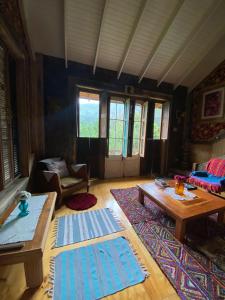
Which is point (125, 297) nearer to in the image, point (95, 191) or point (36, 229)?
point (36, 229)

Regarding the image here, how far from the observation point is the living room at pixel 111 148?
1.16 m

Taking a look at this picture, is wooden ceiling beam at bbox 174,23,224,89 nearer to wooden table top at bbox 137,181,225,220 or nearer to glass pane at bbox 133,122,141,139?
glass pane at bbox 133,122,141,139

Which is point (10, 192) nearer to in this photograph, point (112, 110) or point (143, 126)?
point (112, 110)

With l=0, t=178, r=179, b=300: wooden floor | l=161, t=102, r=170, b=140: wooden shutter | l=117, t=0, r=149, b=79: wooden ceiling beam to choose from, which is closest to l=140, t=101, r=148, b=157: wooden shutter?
l=161, t=102, r=170, b=140: wooden shutter

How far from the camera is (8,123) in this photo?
5.61ft

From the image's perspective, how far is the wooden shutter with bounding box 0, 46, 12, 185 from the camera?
1.54 meters

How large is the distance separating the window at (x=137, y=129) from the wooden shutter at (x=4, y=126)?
2793 mm

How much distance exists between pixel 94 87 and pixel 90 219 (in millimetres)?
2674

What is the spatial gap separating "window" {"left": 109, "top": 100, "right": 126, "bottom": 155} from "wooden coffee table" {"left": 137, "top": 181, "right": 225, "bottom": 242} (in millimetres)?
1814

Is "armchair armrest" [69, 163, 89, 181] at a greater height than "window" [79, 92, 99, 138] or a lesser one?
lesser

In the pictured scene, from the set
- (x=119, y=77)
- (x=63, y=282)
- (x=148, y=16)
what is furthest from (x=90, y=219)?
(x=148, y=16)

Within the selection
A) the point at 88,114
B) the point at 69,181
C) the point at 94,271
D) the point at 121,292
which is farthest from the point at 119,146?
the point at 121,292

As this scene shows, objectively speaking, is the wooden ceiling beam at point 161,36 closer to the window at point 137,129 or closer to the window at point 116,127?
the window at point 137,129

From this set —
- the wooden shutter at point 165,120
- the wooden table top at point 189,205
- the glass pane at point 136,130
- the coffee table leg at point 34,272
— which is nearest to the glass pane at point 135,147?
the glass pane at point 136,130
